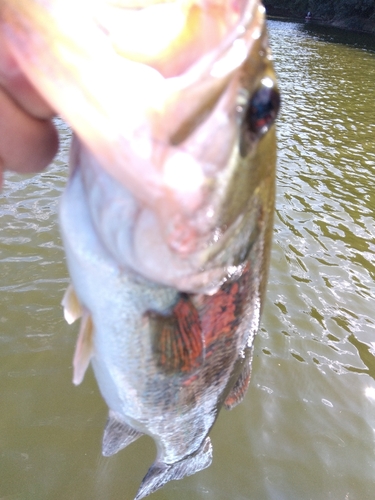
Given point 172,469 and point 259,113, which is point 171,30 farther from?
point 172,469

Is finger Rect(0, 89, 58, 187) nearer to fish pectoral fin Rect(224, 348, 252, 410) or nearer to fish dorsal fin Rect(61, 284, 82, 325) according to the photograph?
fish dorsal fin Rect(61, 284, 82, 325)

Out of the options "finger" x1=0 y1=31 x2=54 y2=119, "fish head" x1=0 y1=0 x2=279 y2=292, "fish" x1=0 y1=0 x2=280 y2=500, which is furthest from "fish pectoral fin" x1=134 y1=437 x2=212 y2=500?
"finger" x1=0 y1=31 x2=54 y2=119

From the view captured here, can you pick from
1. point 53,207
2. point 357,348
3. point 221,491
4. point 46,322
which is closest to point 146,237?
point 221,491

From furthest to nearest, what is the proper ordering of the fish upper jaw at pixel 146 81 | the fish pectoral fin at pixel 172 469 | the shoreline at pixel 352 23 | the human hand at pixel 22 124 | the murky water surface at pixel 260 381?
the shoreline at pixel 352 23 < the murky water surface at pixel 260 381 < the fish pectoral fin at pixel 172 469 < the human hand at pixel 22 124 < the fish upper jaw at pixel 146 81

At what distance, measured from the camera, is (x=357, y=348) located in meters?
4.43

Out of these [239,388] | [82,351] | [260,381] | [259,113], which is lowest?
[260,381]

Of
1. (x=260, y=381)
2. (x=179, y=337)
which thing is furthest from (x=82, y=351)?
(x=260, y=381)

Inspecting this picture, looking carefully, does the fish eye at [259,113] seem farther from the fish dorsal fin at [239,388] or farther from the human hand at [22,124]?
the fish dorsal fin at [239,388]

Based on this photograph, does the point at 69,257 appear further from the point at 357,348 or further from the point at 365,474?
the point at 357,348

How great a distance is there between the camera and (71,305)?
1.51 m

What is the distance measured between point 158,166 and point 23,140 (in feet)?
1.84

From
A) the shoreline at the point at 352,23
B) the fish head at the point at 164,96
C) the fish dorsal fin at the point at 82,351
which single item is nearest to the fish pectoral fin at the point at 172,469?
the fish dorsal fin at the point at 82,351

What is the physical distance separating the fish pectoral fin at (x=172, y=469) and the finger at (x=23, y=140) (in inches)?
63.0

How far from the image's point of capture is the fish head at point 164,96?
1031 mm
